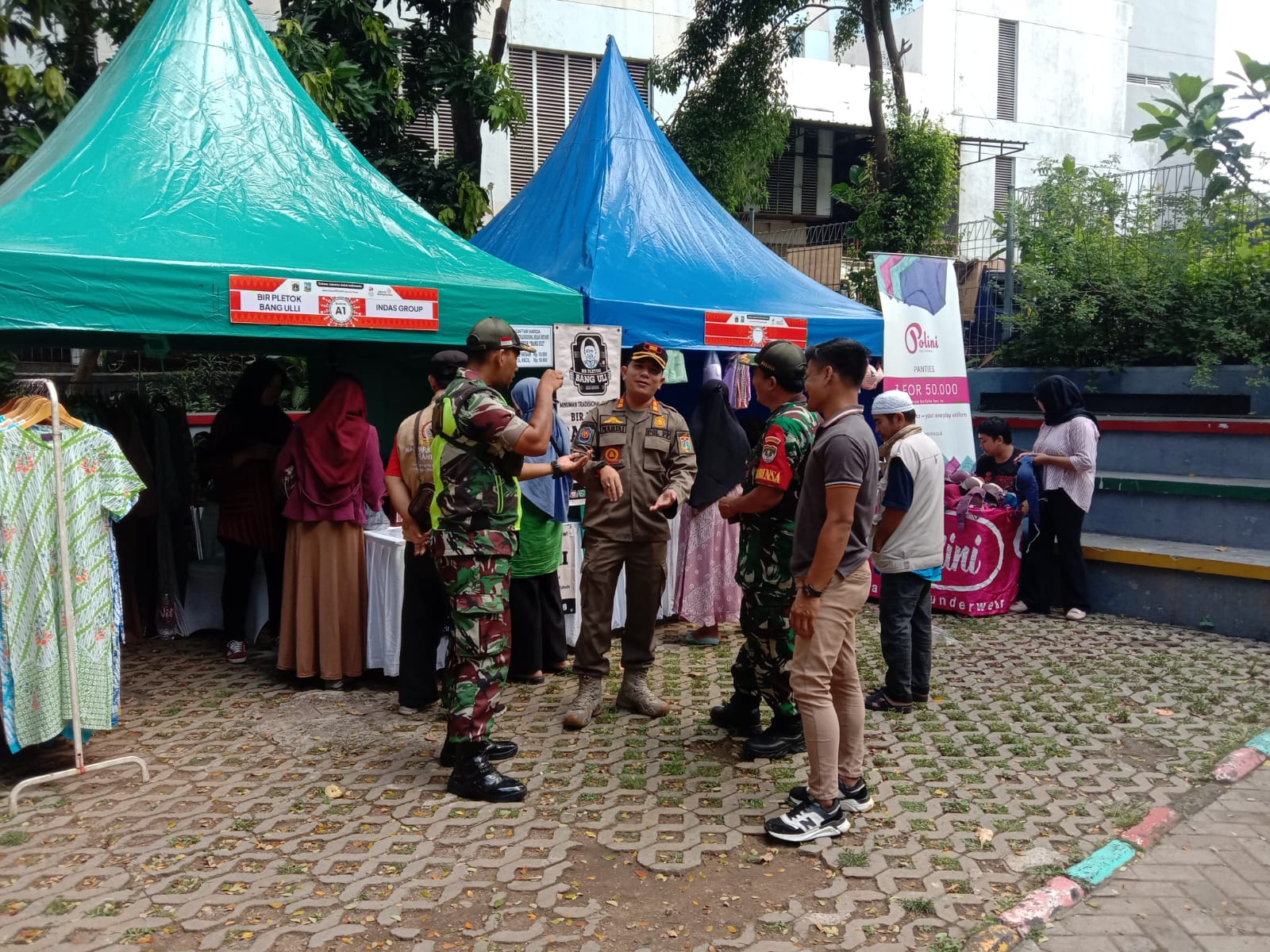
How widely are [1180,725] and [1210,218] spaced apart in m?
8.21

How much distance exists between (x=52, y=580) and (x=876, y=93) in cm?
1233

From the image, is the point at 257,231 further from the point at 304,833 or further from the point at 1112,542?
the point at 1112,542

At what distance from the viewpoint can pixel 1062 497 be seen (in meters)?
7.45

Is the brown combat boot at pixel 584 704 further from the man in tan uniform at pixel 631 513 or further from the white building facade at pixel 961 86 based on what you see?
the white building facade at pixel 961 86

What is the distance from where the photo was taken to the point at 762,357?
4.36 m

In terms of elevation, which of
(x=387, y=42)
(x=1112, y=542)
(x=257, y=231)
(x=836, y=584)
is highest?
(x=387, y=42)

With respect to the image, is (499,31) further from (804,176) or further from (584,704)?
(584,704)

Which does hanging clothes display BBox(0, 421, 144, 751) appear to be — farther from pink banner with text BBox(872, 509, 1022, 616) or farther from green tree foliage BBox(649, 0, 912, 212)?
green tree foliage BBox(649, 0, 912, 212)

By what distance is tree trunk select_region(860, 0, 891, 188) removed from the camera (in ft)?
44.9

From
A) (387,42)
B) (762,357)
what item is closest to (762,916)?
(762,357)

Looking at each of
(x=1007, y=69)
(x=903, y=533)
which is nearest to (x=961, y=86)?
(x=1007, y=69)

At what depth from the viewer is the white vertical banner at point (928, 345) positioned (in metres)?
7.68

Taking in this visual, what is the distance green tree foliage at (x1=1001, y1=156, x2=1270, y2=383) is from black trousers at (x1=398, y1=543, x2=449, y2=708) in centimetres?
790

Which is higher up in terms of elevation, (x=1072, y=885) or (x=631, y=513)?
(x=631, y=513)
